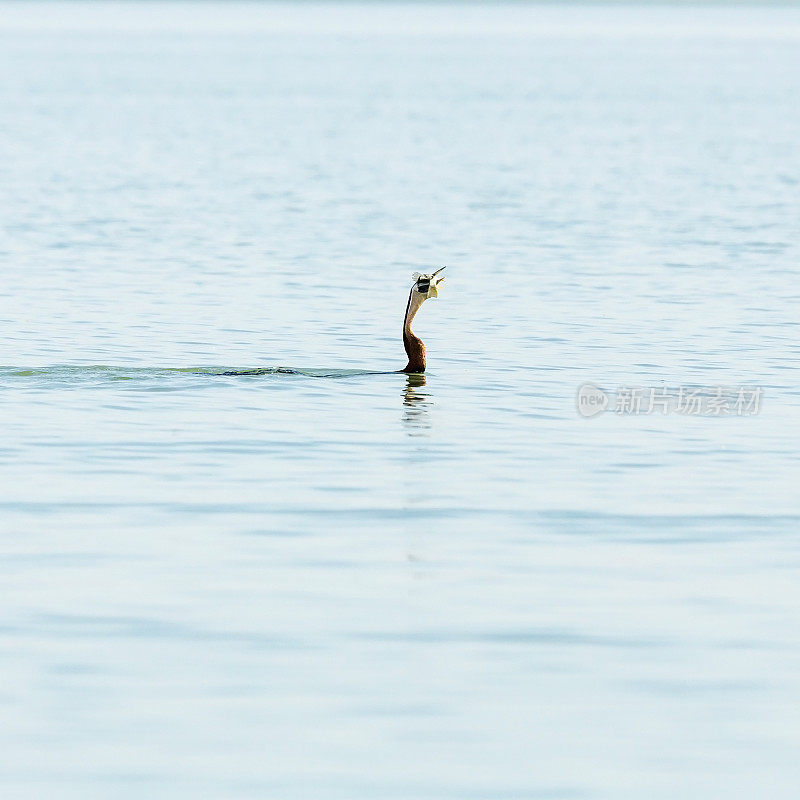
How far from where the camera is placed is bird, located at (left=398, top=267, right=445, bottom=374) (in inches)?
867

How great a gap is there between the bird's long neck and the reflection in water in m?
0.19

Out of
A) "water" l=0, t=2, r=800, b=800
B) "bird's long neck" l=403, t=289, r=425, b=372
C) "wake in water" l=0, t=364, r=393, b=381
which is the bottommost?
"water" l=0, t=2, r=800, b=800

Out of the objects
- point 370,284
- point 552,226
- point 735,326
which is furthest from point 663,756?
point 552,226

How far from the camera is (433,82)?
6097 inches

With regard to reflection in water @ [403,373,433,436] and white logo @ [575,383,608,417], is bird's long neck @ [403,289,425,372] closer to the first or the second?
reflection in water @ [403,373,433,436]

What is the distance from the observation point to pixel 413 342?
22781 millimetres

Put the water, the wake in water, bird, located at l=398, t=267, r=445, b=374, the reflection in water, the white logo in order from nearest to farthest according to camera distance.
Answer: the water
the reflection in water
the white logo
bird, located at l=398, t=267, r=445, b=374
the wake in water

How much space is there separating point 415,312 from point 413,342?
93 centimetres

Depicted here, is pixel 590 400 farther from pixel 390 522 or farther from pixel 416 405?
pixel 390 522

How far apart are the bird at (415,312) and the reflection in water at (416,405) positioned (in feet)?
0.59

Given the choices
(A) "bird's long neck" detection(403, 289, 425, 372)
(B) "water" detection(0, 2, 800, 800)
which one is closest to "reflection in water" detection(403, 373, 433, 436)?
(B) "water" detection(0, 2, 800, 800)

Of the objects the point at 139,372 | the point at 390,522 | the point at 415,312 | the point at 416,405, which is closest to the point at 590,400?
the point at 416,405

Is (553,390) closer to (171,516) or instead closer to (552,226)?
(171,516)

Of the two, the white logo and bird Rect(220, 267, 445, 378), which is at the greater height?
bird Rect(220, 267, 445, 378)
